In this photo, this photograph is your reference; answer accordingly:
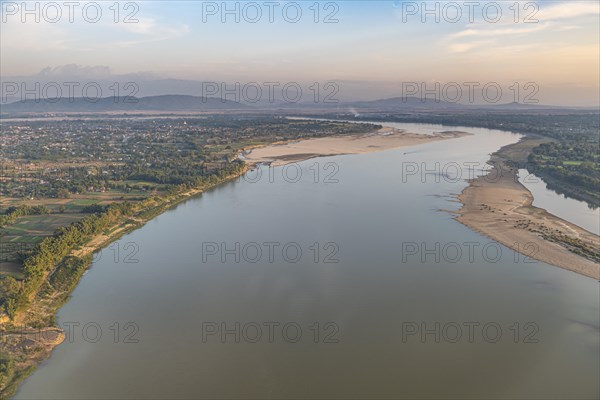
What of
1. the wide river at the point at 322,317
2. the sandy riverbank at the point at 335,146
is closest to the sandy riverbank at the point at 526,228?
the wide river at the point at 322,317

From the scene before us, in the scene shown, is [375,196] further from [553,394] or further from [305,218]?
[553,394]

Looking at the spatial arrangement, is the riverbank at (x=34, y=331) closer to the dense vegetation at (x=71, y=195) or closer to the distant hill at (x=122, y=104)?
the dense vegetation at (x=71, y=195)

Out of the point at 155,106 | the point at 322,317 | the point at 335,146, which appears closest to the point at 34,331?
the point at 322,317

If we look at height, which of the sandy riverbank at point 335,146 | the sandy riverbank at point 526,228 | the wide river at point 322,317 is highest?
the sandy riverbank at point 335,146

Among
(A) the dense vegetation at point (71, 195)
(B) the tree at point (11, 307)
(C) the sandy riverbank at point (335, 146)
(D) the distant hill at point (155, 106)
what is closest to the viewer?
(B) the tree at point (11, 307)

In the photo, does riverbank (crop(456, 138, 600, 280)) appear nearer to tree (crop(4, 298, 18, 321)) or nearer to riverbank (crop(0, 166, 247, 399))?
riverbank (crop(0, 166, 247, 399))

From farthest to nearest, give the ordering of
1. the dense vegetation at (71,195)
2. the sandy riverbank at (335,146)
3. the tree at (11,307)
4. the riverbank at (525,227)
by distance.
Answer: the sandy riverbank at (335,146)
the riverbank at (525,227)
the dense vegetation at (71,195)
the tree at (11,307)

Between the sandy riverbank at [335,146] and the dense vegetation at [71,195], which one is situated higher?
the sandy riverbank at [335,146]
